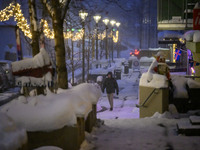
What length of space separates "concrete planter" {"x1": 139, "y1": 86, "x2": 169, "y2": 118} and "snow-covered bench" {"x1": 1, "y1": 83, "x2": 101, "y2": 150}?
489 centimetres

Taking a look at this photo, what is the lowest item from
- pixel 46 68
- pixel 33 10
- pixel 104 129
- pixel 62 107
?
pixel 104 129

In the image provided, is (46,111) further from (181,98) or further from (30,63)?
(181,98)

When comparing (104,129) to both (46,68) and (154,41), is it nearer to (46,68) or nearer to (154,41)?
(46,68)

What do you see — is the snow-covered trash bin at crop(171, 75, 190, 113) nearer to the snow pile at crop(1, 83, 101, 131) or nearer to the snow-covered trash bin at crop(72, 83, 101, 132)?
the snow-covered trash bin at crop(72, 83, 101, 132)

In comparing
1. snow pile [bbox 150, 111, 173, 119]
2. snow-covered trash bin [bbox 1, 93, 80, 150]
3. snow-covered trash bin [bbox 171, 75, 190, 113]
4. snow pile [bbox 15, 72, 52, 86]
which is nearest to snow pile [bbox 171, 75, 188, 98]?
snow-covered trash bin [bbox 171, 75, 190, 113]

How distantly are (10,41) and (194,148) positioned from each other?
34.6 metres

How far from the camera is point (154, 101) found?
9742 millimetres

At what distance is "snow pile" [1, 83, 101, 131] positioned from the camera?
480cm

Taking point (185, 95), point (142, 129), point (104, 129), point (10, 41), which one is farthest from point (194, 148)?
point (10, 41)

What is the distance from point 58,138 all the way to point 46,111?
0.55 metres

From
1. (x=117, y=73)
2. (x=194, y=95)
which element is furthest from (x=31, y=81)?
(x=117, y=73)

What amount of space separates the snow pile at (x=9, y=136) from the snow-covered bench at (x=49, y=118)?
121 centimetres

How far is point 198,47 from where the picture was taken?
1259 cm

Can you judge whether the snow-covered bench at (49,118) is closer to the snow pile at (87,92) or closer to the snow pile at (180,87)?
the snow pile at (87,92)
